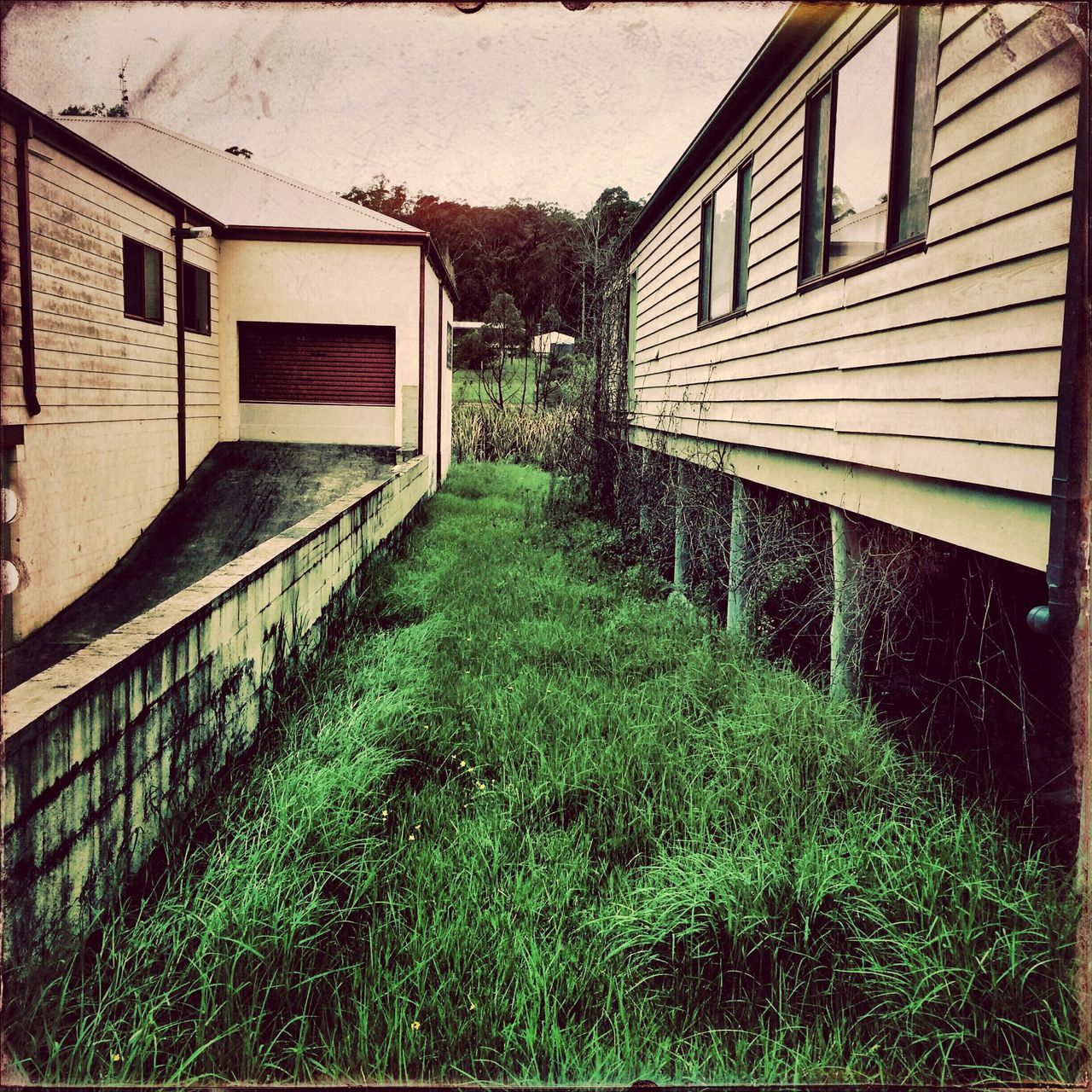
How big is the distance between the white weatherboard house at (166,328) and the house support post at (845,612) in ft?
18.2

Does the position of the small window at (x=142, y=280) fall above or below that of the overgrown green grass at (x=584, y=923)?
above

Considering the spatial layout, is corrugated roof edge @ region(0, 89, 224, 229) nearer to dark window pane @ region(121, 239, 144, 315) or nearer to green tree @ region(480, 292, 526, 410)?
dark window pane @ region(121, 239, 144, 315)

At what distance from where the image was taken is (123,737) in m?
2.29

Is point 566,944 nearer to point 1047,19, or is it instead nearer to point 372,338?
point 1047,19

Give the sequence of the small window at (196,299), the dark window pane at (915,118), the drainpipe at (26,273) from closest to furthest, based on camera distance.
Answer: the dark window pane at (915,118) → the drainpipe at (26,273) → the small window at (196,299)

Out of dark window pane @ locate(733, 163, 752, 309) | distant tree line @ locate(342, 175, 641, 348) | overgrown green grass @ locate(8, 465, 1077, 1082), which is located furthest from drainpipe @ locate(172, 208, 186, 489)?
overgrown green grass @ locate(8, 465, 1077, 1082)

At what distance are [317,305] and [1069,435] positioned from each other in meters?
12.0

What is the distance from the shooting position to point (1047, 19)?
2.21 meters

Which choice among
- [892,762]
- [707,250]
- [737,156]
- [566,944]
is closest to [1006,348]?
[892,762]

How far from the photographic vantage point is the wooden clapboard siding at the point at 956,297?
2.49m

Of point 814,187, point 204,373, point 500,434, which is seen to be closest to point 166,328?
point 204,373

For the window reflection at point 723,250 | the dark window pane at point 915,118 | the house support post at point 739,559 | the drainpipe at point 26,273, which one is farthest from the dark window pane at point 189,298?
the dark window pane at point 915,118

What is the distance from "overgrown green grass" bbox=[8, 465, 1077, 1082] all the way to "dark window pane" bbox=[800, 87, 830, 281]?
8.90 ft

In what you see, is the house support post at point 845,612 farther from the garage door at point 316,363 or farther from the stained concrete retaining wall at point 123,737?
the garage door at point 316,363
